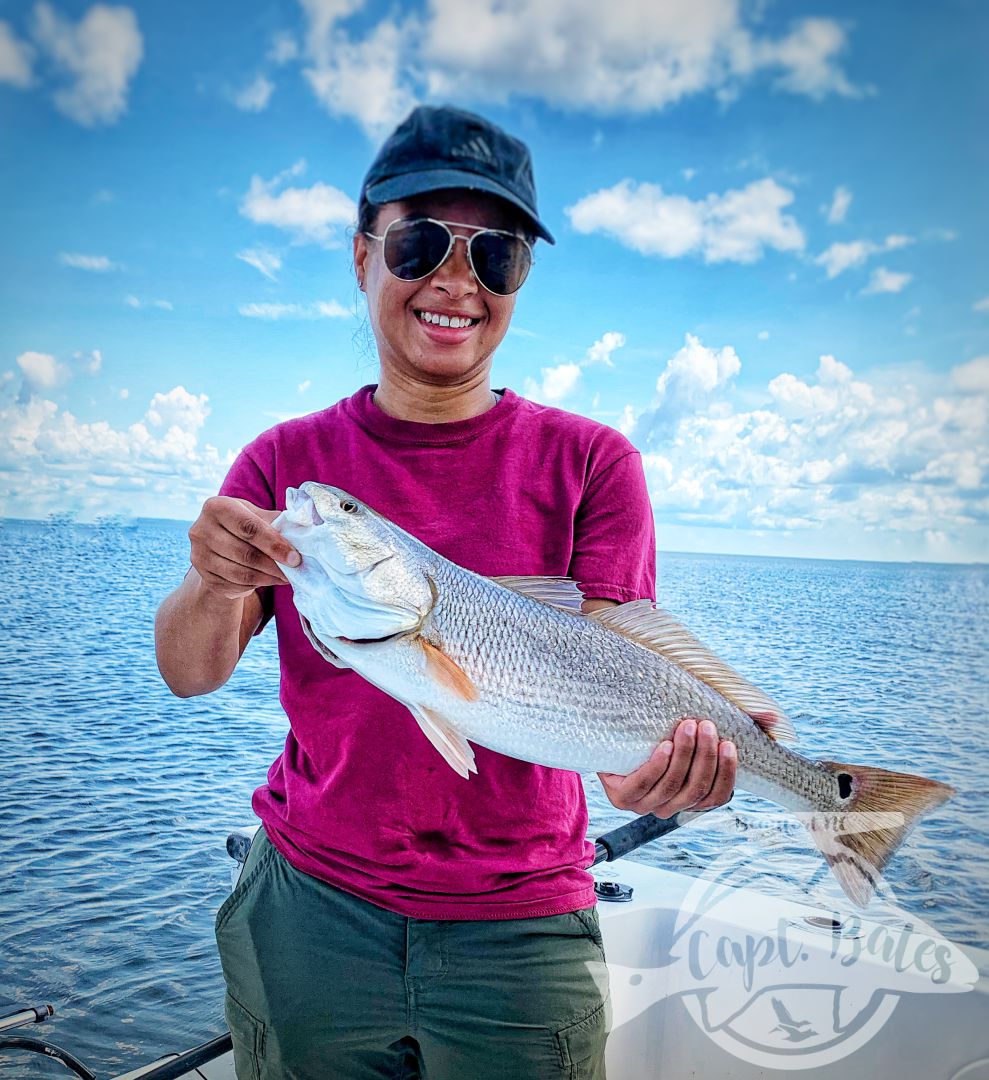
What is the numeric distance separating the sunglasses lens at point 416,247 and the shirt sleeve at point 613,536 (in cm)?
72

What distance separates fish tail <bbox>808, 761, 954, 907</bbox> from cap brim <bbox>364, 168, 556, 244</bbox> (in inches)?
66.8

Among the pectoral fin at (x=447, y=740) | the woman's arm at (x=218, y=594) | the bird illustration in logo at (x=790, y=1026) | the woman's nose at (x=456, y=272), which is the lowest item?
the bird illustration in logo at (x=790, y=1026)

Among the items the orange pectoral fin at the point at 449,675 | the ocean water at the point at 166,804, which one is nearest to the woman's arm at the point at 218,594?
the orange pectoral fin at the point at 449,675

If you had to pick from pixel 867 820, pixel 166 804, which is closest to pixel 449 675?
pixel 867 820

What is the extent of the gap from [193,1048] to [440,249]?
2.66 m

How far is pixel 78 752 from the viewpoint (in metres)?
14.8

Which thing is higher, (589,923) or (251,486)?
(251,486)

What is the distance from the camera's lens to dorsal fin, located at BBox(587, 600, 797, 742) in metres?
2.22

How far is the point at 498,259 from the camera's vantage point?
229 centimetres

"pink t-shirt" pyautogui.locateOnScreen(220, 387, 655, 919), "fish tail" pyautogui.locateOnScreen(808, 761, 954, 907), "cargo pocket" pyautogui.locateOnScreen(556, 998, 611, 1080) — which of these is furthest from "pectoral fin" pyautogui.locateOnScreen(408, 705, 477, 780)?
"fish tail" pyautogui.locateOnScreen(808, 761, 954, 907)

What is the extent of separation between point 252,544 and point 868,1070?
3121mm

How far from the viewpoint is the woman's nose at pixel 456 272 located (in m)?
2.26

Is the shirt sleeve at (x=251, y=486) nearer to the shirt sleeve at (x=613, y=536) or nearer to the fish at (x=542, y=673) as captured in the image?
the fish at (x=542, y=673)

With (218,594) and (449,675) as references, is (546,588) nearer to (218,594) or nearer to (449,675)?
(449,675)
